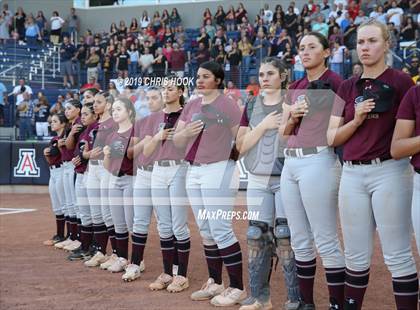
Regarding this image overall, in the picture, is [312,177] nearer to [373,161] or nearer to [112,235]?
[373,161]

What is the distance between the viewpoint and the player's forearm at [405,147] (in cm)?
360

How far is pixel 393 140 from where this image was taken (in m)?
3.74

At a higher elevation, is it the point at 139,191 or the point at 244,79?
the point at 244,79

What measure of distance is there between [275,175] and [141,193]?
176 centimetres

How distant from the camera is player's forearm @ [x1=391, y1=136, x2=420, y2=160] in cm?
360

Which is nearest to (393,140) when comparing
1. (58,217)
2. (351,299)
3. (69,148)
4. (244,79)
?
(351,299)

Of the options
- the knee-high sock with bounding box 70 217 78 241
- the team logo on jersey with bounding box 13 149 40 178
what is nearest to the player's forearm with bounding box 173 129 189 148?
the knee-high sock with bounding box 70 217 78 241

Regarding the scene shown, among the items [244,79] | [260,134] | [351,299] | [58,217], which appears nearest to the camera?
[351,299]

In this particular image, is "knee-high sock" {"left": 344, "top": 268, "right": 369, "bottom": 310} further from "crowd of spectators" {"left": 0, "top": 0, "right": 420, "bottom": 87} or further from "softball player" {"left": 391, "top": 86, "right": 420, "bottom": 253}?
"crowd of spectators" {"left": 0, "top": 0, "right": 420, "bottom": 87}

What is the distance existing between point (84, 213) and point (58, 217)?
1.34 metres

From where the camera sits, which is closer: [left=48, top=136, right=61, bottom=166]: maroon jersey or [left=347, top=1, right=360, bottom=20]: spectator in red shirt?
[left=48, top=136, right=61, bottom=166]: maroon jersey

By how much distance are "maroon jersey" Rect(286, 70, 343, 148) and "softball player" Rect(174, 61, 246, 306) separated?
94 centimetres

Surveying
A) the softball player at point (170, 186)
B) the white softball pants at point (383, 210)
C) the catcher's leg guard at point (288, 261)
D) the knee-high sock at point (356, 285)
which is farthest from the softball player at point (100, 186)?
the white softball pants at point (383, 210)

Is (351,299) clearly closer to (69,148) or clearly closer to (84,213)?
(84,213)
